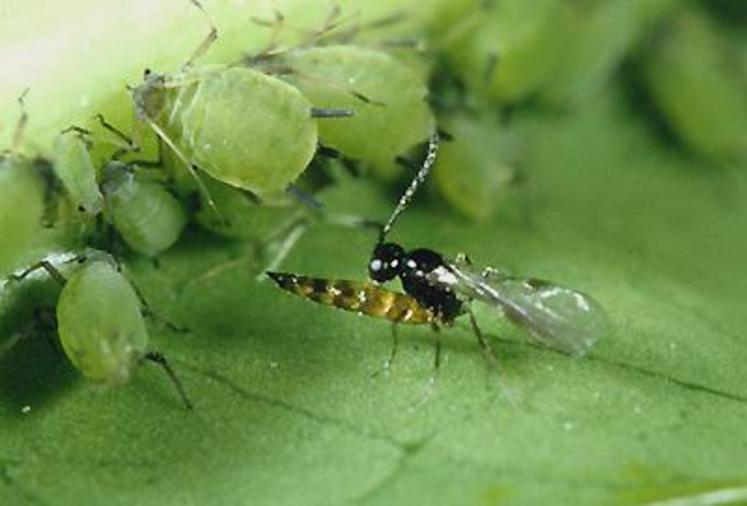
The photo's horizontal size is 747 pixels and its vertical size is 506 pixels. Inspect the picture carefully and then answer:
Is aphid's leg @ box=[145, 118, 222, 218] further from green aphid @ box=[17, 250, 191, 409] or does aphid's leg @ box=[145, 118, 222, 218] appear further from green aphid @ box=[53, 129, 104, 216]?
green aphid @ box=[17, 250, 191, 409]

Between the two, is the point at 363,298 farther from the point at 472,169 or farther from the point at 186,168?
the point at 472,169

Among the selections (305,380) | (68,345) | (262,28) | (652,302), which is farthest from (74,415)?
(652,302)

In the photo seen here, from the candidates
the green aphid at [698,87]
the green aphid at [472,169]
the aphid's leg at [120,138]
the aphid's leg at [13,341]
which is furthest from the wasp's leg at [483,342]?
the green aphid at [698,87]

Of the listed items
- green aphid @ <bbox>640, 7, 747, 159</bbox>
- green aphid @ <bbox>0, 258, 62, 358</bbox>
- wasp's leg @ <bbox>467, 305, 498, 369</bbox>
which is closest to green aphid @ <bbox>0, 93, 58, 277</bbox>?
green aphid @ <bbox>0, 258, 62, 358</bbox>

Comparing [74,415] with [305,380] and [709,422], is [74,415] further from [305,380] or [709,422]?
[709,422]

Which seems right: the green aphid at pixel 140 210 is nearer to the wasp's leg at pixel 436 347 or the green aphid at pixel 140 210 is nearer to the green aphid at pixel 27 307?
the green aphid at pixel 27 307

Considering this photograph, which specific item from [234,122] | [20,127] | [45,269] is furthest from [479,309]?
[20,127]
